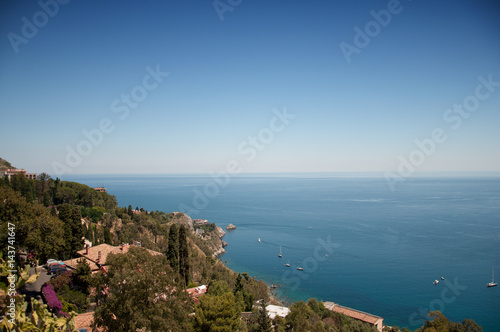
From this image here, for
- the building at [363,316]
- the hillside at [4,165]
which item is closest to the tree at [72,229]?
the building at [363,316]

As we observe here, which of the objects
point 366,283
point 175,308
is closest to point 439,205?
point 366,283

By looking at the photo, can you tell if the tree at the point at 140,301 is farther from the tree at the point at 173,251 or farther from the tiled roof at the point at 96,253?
the tree at the point at 173,251

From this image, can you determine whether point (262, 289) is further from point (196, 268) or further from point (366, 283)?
point (366, 283)
